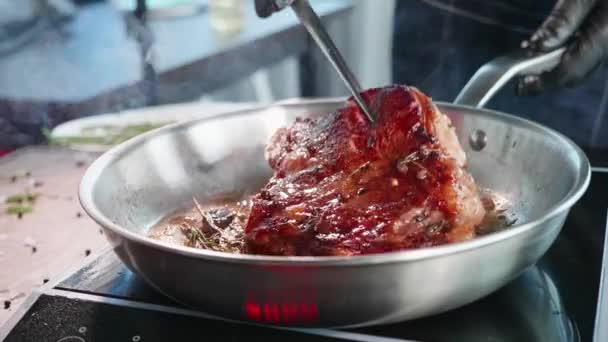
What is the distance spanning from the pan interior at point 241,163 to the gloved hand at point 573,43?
0.95 feet

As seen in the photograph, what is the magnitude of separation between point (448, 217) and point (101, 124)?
4.36ft

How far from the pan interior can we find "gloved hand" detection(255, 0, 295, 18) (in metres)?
0.39

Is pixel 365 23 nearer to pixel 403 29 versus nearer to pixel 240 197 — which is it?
pixel 403 29

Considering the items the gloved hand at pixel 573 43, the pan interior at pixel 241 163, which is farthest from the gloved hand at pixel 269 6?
the gloved hand at pixel 573 43

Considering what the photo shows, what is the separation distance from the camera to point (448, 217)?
2.85ft

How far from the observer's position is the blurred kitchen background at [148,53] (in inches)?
89.9

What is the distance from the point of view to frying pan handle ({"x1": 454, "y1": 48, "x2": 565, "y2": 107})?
1256mm

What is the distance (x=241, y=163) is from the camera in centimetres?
134

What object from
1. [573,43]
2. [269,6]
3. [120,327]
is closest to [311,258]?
[120,327]

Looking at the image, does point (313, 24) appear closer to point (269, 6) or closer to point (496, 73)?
point (269, 6)

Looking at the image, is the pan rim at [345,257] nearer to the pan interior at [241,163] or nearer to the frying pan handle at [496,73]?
the pan interior at [241,163]

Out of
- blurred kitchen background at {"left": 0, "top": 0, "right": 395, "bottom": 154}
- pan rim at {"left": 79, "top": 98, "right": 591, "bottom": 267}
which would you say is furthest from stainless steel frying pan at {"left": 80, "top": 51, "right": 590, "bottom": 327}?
blurred kitchen background at {"left": 0, "top": 0, "right": 395, "bottom": 154}

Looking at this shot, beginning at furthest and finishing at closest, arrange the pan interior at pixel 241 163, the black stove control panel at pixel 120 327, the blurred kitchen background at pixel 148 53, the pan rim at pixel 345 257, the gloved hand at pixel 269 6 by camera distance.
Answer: the blurred kitchen background at pixel 148 53, the pan interior at pixel 241 163, the gloved hand at pixel 269 6, the black stove control panel at pixel 120 327, the pan rim at pixel 345 257

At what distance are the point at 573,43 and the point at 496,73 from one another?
0.31 metres
